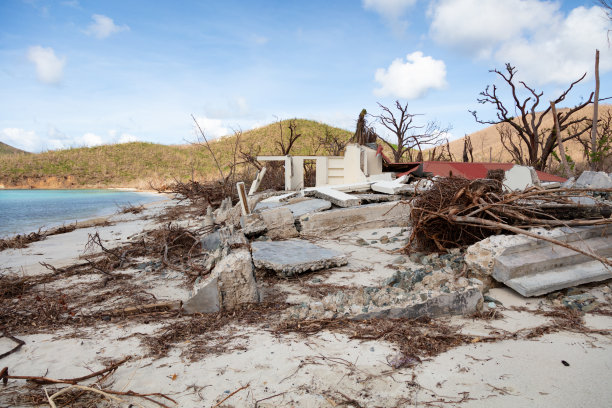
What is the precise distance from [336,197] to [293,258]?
340 centimetres

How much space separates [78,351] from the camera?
10.0ft

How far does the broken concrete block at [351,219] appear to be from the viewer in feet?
24.9

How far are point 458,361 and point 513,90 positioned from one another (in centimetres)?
1287

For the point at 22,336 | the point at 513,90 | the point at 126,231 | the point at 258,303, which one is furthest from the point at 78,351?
the point at 513,90

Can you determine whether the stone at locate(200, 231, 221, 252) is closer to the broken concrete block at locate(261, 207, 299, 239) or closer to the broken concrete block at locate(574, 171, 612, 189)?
the broken concrete block at locate(261, 207, 299, 239)

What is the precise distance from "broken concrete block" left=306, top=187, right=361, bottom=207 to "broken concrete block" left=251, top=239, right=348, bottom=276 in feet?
7.83

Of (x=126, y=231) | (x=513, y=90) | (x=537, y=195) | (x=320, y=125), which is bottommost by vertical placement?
(x=126, y=231)

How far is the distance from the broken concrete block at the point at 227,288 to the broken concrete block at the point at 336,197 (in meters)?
4.48

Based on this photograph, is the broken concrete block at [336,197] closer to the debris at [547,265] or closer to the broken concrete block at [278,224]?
the broken concrete block at [278,224]

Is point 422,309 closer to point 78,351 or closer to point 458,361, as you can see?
point 458,361

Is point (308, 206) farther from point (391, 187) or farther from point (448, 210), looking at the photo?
point (448, 210)

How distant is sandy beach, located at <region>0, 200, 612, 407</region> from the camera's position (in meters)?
2.29

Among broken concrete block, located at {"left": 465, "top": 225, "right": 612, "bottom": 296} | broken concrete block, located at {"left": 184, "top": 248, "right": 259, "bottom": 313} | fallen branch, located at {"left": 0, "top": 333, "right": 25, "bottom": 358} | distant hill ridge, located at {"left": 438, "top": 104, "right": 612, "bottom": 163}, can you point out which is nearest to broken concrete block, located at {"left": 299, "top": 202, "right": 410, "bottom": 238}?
broken concrete block, located at {"left": 465, "top": 225, "right": 612, "bottom": 296}

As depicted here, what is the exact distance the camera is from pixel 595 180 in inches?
275
